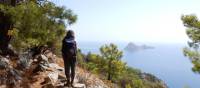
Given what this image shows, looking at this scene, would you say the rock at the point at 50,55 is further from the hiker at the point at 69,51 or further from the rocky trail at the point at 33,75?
the hiker at the point at 69,51

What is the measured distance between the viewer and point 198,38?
21328mm

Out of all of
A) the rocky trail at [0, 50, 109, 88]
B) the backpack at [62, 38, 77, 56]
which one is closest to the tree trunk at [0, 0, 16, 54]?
the rocky trail at [0, 50, 109, 88]

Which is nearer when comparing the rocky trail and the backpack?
the backpack

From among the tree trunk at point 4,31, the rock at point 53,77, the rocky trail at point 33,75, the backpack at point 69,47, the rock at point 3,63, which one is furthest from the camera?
the tree trunk at point 4,31

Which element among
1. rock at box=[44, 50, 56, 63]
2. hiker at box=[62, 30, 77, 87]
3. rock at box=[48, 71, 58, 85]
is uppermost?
hiker at box=[62, 30, 77, 87]

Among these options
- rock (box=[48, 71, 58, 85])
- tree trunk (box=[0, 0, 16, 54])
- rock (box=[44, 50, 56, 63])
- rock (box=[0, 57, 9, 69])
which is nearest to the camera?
rock (box=[48, 71, 58, 85])

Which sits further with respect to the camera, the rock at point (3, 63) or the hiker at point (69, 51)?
the rock at point (3, 63)

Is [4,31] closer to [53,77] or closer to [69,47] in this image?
[53,77]

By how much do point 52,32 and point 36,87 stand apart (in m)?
2.82

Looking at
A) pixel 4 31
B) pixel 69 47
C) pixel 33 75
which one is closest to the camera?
pixel 69 47

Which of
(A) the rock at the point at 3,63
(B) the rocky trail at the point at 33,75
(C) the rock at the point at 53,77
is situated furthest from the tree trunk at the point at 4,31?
(C) the rock at the point at 53,77

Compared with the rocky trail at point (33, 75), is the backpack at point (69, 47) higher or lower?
higher

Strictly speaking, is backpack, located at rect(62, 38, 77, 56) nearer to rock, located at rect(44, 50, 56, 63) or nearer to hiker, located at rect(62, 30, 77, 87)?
hiker, located at rect(62, 30, 77, 87)

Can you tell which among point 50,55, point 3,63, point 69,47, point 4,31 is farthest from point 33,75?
point 50,55
